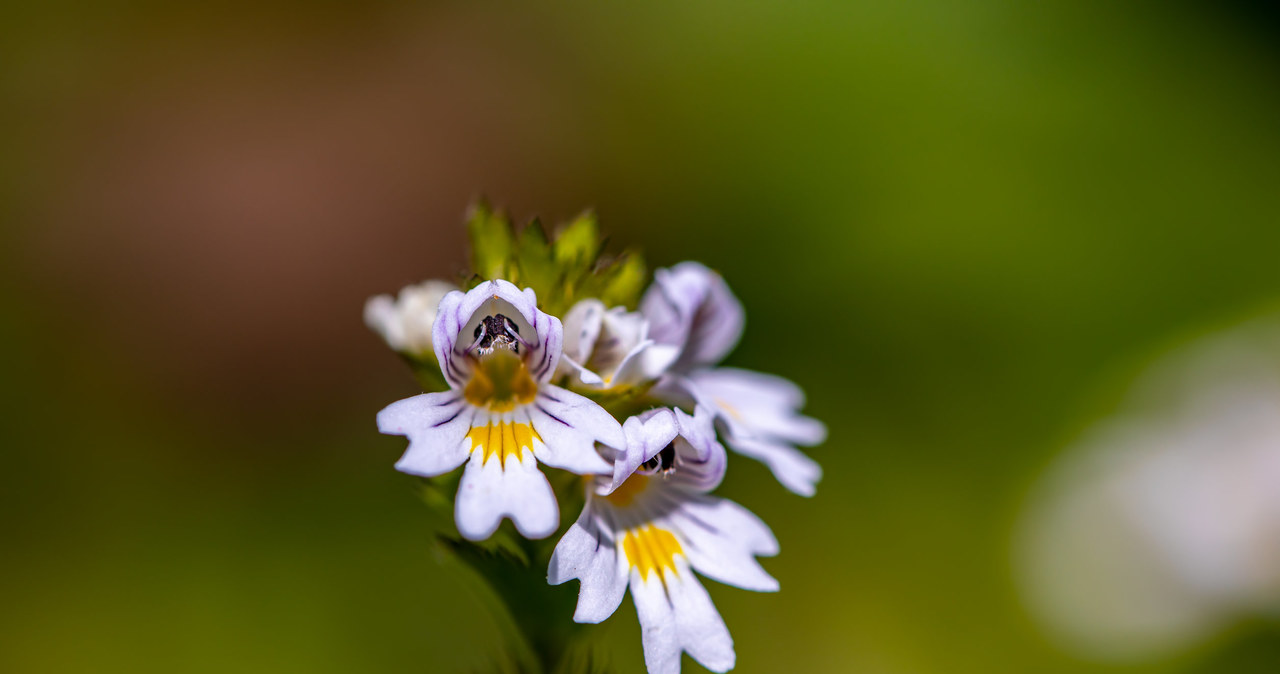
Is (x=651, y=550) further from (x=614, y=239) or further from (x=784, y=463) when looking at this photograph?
(x=614, y=239)

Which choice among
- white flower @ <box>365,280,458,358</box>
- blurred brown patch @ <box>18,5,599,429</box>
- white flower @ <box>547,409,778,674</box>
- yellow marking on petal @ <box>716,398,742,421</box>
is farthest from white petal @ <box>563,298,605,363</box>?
blurred brown patch @ <box>18,5,599,429</box>

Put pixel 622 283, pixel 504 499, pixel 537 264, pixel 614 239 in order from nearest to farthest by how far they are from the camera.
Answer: pixel 504 499, pixel 537 264, pixel 622 283, pixel 614 239

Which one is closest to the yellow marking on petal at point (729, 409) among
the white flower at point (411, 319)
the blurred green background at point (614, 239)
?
the white flower at point (411, 319)

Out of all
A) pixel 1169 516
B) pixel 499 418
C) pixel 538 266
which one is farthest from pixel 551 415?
pixel 1169 516

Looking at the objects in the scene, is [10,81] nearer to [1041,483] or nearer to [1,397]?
[1,397]

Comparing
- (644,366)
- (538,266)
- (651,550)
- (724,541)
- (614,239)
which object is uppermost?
(614,239)

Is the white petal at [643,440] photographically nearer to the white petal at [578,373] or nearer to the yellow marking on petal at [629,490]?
the white petal at [578,373]

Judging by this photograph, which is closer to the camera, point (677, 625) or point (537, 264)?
point (677, 625)
